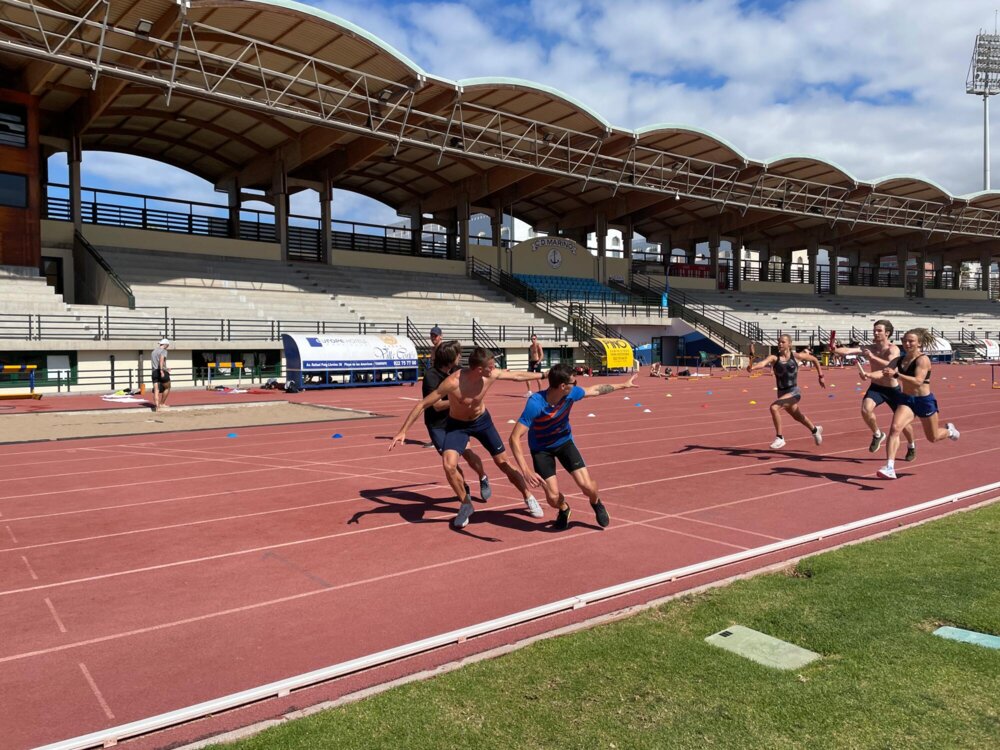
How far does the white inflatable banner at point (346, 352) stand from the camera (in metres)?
25.6

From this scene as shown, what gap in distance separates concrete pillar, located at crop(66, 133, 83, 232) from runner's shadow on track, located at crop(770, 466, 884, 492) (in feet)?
107

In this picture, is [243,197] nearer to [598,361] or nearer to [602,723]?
[598,361]

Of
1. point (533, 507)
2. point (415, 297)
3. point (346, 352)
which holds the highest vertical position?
point (415, 297)

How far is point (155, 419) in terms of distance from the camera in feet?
55.7

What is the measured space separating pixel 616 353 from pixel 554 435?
98.2ft

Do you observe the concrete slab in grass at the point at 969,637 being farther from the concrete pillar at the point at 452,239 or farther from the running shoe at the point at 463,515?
the concrete pillar at the point at 452,239

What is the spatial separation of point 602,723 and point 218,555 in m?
4.19

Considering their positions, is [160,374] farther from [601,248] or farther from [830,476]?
[601,248]

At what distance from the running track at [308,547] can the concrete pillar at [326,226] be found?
28514mm

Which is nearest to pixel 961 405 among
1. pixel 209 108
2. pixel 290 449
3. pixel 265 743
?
pixel 290 449

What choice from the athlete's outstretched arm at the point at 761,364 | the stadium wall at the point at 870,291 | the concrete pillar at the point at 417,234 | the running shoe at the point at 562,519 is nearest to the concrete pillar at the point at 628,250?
the concrete pillar at the point at 417,234

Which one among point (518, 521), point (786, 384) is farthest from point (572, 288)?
point (518, 521)

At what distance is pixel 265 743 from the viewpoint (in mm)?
3293

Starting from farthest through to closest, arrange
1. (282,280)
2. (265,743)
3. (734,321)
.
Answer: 1. (734,321)
2. (282,280)
3. (265,743)
